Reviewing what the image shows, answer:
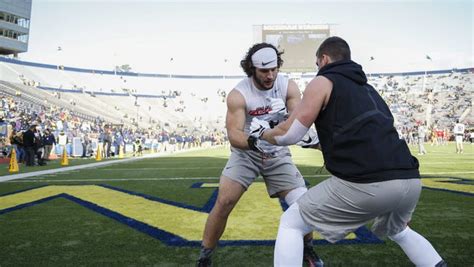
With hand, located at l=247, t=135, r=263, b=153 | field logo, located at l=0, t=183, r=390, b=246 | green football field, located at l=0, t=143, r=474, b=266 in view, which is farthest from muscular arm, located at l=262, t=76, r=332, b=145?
field logo, located at l=0, t=183, r=390, b=246

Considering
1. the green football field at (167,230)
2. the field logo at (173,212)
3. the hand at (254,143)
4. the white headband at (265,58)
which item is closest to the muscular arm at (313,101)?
the hand at (254,143)

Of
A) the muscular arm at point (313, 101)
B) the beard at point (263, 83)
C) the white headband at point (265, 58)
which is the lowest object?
the muscular arm at point (313, 101)

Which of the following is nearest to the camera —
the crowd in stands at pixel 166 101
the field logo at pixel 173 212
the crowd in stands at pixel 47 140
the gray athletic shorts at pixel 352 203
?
the gray athletic shorts at pixel 352 203

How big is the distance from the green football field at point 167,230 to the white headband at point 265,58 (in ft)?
5.00

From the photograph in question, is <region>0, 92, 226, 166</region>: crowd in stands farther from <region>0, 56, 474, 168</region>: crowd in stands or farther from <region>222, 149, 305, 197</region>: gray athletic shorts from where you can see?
<region>222, 149, 305, 197</region>: gray athletic shorts

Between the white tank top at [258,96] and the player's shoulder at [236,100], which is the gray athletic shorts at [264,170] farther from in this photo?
the player's shoulder at [236,100]

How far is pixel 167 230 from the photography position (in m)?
4.17

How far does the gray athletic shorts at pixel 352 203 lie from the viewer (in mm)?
2080

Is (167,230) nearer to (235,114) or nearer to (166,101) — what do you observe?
(235,114)

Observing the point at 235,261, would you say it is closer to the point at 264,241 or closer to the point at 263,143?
the point at 264,241

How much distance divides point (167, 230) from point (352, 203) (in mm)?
2535

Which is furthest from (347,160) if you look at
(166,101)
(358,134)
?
(166,101)

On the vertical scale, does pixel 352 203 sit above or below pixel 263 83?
below

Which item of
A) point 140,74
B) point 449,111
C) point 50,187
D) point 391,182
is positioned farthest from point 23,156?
point 140,74
